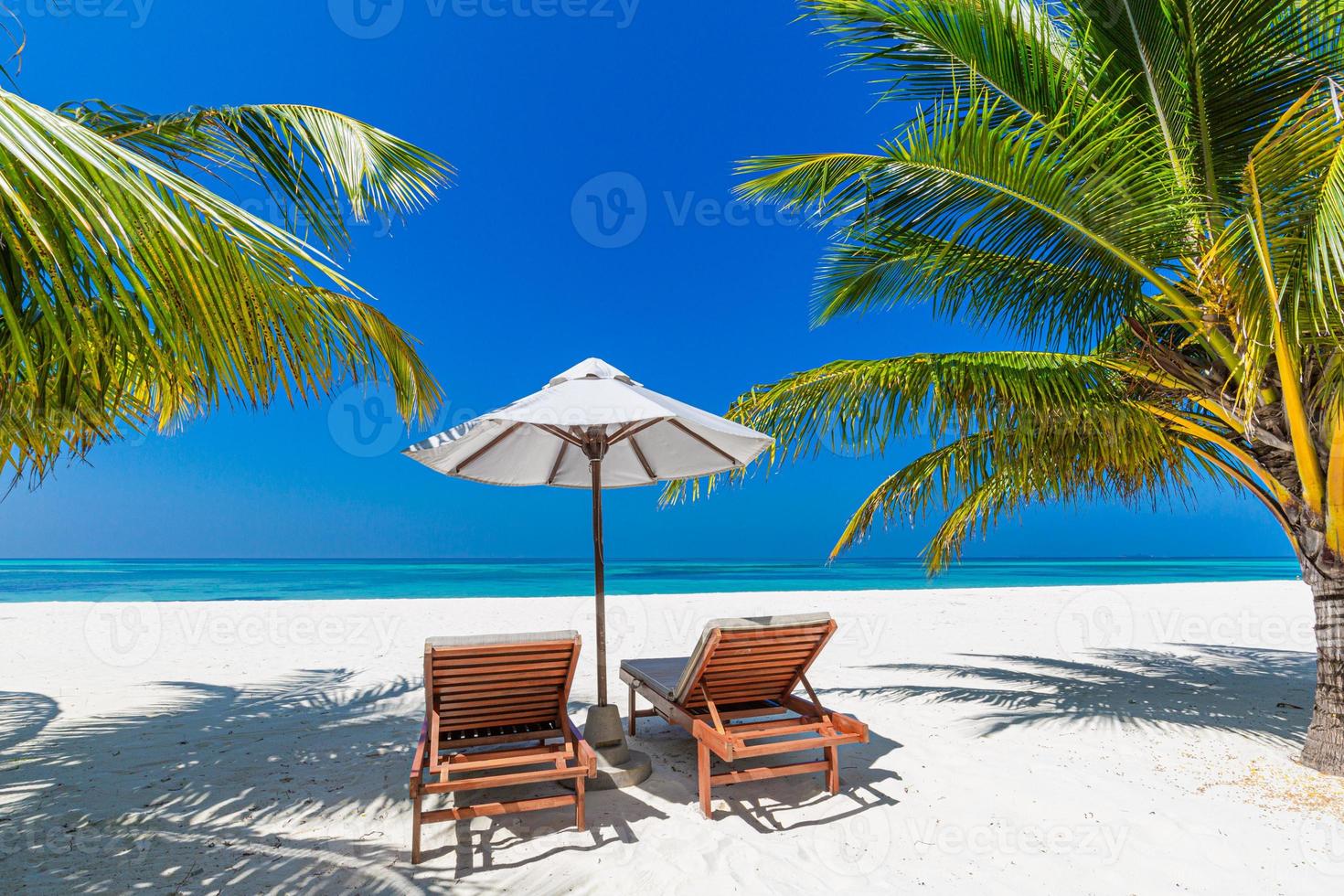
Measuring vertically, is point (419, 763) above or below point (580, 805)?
above

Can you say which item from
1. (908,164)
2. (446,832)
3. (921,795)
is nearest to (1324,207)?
(908,164)

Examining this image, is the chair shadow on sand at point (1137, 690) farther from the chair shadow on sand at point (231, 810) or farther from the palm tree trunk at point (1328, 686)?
the chair shadow on sand at point (231, 810)

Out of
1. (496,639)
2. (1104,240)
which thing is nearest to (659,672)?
(496,639)

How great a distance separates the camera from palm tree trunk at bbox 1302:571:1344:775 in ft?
12.2

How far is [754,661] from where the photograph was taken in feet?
11.9

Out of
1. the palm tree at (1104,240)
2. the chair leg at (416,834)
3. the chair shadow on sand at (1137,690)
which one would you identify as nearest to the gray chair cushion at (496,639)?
the chair leg at (416,834)

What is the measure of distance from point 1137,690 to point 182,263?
23.5ft

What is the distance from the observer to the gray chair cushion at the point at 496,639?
3.11 metres

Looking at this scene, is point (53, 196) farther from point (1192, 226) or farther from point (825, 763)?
point (1192, 226)

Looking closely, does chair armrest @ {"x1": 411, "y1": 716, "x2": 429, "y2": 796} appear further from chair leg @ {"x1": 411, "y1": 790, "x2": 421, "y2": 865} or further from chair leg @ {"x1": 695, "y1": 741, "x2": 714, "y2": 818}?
chair leg @ {"x1": 695, "y1": 741, "x2": 714, "y2": 818}

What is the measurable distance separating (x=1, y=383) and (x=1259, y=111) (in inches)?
243

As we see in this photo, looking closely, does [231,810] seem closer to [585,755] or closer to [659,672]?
[585,755]

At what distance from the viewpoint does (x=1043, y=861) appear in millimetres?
2803

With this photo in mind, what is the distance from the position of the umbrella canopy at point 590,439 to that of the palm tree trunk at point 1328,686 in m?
3.29
